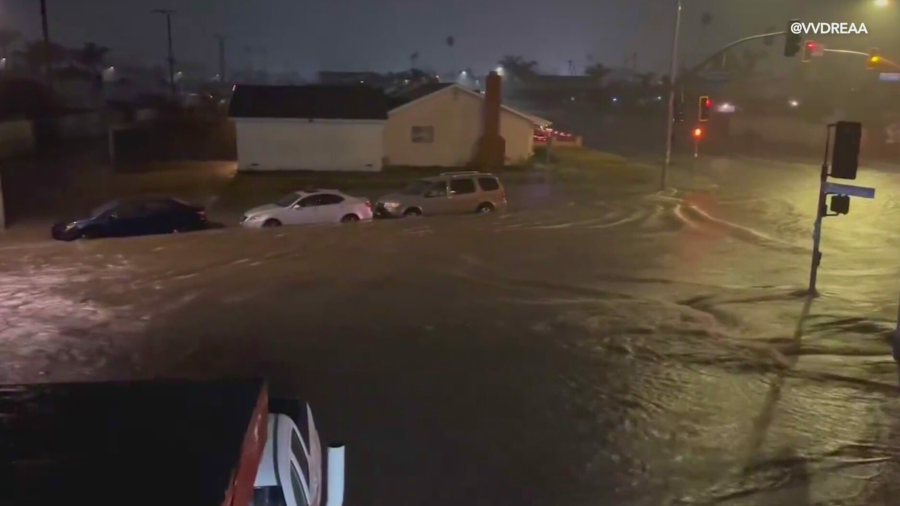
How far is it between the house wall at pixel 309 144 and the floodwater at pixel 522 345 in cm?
1950

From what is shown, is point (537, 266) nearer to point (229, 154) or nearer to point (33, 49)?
point (229, 154)

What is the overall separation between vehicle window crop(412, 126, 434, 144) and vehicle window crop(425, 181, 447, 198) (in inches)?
682

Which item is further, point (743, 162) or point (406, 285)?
point (743, 162)

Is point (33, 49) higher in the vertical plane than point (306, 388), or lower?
higher

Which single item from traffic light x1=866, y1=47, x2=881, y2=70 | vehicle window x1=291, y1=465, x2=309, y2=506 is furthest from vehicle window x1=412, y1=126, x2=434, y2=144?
vehicle window x1=291, y1=465, x2=309, y2=506

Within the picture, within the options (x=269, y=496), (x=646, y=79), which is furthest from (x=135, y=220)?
(x=646, y=79)

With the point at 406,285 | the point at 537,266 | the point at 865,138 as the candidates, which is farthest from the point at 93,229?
the point at 865,138

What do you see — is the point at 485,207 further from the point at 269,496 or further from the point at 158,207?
the point at 269,496

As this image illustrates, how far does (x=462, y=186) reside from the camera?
27.8m

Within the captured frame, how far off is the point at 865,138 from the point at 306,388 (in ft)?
197

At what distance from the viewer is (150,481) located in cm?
361

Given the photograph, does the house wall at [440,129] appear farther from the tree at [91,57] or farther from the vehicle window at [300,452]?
the tree at [91,57]

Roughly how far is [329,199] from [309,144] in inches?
683

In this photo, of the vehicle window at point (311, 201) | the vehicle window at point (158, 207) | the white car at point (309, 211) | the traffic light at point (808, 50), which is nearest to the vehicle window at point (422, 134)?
the traffic light at point (808, 50)
